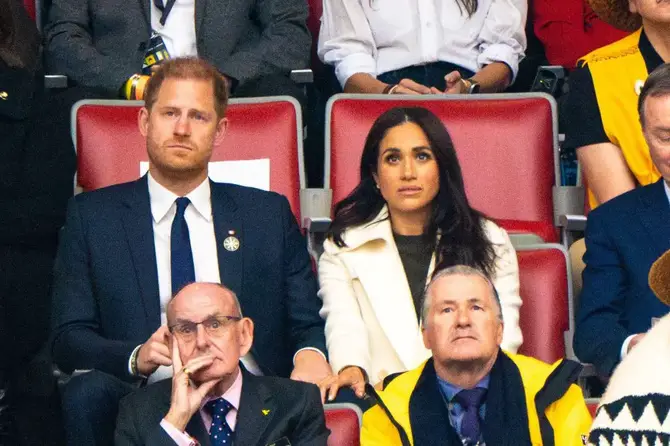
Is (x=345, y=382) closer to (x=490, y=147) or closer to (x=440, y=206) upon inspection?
(x=440, y=206)

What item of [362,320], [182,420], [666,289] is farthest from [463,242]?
[666,289]

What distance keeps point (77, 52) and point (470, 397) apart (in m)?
2.06

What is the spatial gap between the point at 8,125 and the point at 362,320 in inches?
48.6

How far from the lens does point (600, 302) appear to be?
11.2 feet

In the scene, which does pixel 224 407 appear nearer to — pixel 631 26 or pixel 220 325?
pixel 220 325

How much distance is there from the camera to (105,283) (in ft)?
11.1

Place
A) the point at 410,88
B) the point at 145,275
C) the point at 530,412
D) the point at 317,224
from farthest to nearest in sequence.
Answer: the point at 410,88 < the point at 317,224 < the point at 145,275 < the point at 530,412

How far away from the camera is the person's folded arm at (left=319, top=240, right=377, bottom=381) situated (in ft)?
11.0

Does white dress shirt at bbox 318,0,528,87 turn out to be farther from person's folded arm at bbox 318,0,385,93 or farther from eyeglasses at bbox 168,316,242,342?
eyeglasses at bbox 168,316,242,342

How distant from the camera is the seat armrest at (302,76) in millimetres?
4523

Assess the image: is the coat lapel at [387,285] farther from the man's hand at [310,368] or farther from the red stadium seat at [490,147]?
the red stadium seat at [490,147]

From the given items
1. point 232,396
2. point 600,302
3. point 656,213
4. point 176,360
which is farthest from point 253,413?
point 656,213

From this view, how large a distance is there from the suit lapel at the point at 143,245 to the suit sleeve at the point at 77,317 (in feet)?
0.37

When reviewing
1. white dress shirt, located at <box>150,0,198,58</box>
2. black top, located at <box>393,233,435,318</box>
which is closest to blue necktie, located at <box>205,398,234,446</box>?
black top, located at <box>393,233,435,318</box>
